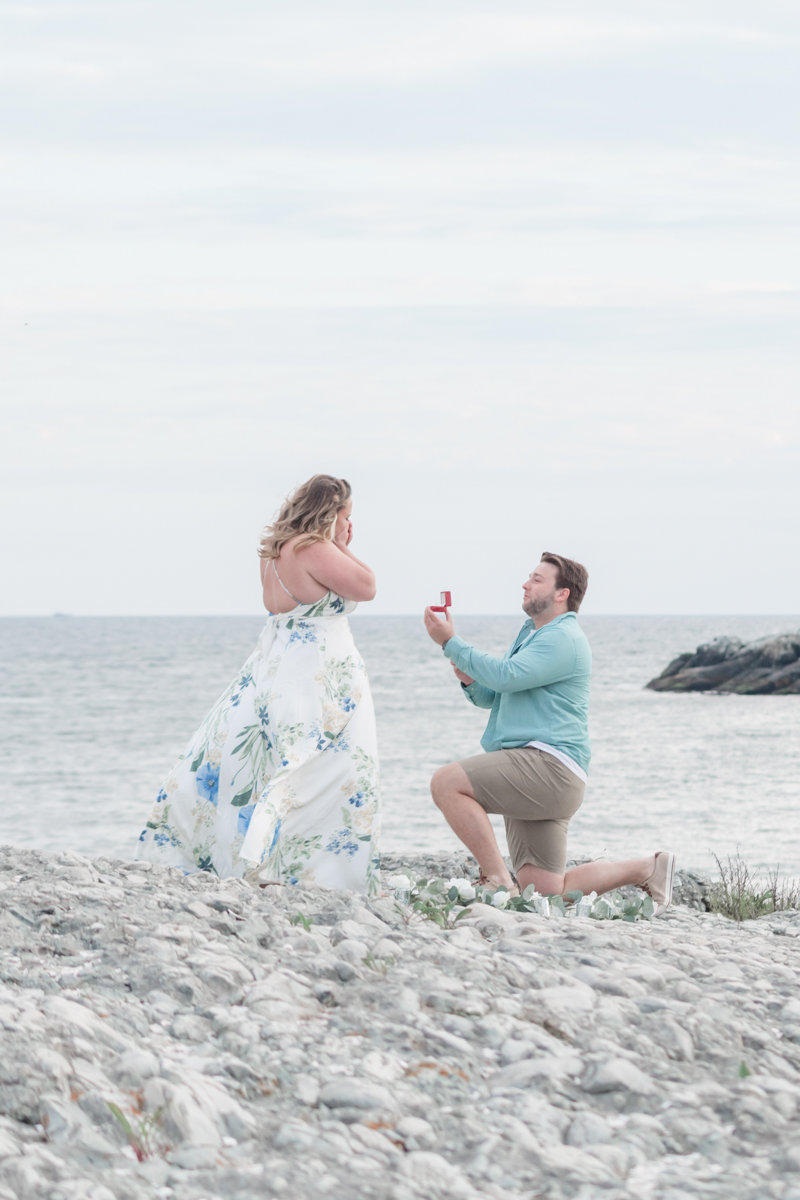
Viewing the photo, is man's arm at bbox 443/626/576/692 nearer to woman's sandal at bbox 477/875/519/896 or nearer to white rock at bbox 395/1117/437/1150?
woman's sandal at bbox 477/875/519/896

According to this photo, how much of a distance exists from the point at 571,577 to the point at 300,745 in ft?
5.58

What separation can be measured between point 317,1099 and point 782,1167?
1065 millimetres

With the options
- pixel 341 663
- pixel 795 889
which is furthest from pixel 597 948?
pixel 795 889

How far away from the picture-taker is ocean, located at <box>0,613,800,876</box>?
14.4 metres

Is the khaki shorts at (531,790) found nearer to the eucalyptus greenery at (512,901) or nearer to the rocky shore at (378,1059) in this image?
the eucalyptus greenery at (512,901)

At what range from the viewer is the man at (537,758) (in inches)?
219

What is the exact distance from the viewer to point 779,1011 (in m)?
3.27

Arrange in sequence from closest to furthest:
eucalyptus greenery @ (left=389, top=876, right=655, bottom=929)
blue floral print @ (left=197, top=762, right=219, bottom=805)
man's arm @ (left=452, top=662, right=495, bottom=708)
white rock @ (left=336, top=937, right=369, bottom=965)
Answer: white rock @ (left=336, top=937, right=369, bottom=965)
eucalyptus greenery @ (left=389, top=876, right=655, bottom=929)
blue floral print @ (left=197, top=762, right=219, bottom=805)
man's arm @ (left=452, top=662, right=495, bottom=708)

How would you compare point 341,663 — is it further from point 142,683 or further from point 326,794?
point 142,683

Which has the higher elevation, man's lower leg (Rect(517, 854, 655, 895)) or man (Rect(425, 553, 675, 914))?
man (Rect(425, 553, 675, 914))

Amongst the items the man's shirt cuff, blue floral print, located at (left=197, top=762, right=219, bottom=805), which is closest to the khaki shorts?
the man's shirt cuff

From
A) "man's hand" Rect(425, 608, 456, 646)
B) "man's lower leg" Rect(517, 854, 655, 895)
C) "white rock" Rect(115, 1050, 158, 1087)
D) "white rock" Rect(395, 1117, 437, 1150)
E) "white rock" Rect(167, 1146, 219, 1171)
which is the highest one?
"man's hand" Rect(425, 608, 456, 646)

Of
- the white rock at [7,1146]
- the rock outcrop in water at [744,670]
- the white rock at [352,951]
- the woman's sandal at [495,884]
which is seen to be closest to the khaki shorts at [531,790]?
the woman's sandal at [495,884]

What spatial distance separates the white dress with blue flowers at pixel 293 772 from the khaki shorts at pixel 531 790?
1.78ft
